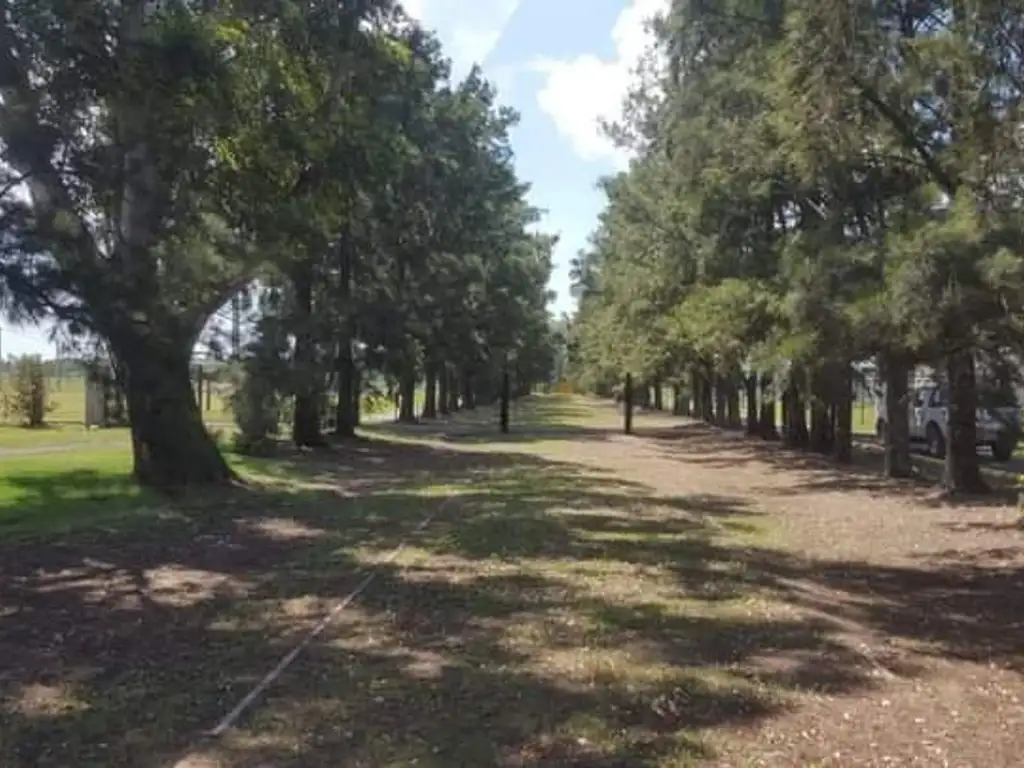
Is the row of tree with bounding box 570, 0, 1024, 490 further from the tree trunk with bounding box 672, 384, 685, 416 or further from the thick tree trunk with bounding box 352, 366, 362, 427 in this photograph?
the tree trunk with bounding box 672, 384, 685, 416

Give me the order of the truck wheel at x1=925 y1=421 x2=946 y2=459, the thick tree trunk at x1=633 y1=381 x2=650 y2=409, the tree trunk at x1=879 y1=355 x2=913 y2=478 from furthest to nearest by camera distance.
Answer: the thick tree trunk at x1=633 y1=381 x2=650 y2=409 → the truck wheel at x1=925 y1=421 x2=946 y2=459 → the tree trunk at x1=879 y1=355 x2=913 y2=478

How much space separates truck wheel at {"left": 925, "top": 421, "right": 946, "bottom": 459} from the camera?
29.9 meters

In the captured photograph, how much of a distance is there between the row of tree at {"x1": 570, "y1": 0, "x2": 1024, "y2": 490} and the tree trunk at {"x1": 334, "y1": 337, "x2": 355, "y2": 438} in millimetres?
8403

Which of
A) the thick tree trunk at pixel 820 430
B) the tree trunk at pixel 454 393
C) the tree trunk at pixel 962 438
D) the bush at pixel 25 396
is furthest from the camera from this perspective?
the tree trunk at pixel 454 393

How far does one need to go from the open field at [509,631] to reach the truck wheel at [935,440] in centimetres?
1398

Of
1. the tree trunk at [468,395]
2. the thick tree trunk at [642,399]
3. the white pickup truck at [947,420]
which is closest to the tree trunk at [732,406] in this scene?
the white pickup truck at [947,420]

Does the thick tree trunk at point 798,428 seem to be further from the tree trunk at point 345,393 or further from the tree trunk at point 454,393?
the tree trunk at point 454,393

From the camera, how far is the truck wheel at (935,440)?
29.9 meters

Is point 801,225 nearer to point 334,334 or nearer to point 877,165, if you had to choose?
point 877,165

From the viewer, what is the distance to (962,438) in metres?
17.7

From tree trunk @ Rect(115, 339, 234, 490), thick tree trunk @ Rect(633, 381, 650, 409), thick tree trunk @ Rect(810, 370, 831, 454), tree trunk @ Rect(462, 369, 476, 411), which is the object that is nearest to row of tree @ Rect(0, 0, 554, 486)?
tree trunk @ Rect(115, 339, 234, 490)

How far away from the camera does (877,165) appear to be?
55.8 feet

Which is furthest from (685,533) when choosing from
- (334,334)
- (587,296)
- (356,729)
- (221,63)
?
(587,296)

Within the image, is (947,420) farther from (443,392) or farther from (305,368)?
(443,392)
